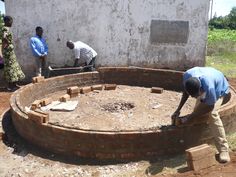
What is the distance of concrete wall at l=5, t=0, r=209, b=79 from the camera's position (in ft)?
35.3

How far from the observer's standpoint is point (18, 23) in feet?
35.2

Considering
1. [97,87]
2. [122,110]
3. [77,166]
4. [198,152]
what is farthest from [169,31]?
[198,152]

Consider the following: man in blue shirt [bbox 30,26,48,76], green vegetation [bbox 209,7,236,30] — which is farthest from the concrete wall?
green vegetation [bbox 209,7,236,30]

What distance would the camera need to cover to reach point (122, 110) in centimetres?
830

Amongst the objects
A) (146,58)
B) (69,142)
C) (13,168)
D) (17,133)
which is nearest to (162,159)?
(69,142)

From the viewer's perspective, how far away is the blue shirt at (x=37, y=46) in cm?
1028

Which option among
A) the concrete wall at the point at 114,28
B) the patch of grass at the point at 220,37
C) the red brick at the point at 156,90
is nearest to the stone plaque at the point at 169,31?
the concrete wall at the point at 114,28

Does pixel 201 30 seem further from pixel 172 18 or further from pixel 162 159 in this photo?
pixel 162 159

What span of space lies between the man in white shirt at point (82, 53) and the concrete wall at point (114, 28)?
0.56 metres

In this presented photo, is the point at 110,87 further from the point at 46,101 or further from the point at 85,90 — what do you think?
the point at 46,101

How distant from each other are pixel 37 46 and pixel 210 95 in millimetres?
6128

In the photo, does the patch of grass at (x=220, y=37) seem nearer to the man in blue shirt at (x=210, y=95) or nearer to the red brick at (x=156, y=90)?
the red brick at (x=156, y=90)

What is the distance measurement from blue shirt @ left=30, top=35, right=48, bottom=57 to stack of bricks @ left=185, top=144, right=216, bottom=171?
622cm

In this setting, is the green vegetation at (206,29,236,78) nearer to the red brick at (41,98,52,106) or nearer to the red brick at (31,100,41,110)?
the red brick at (41,98,52,106)
